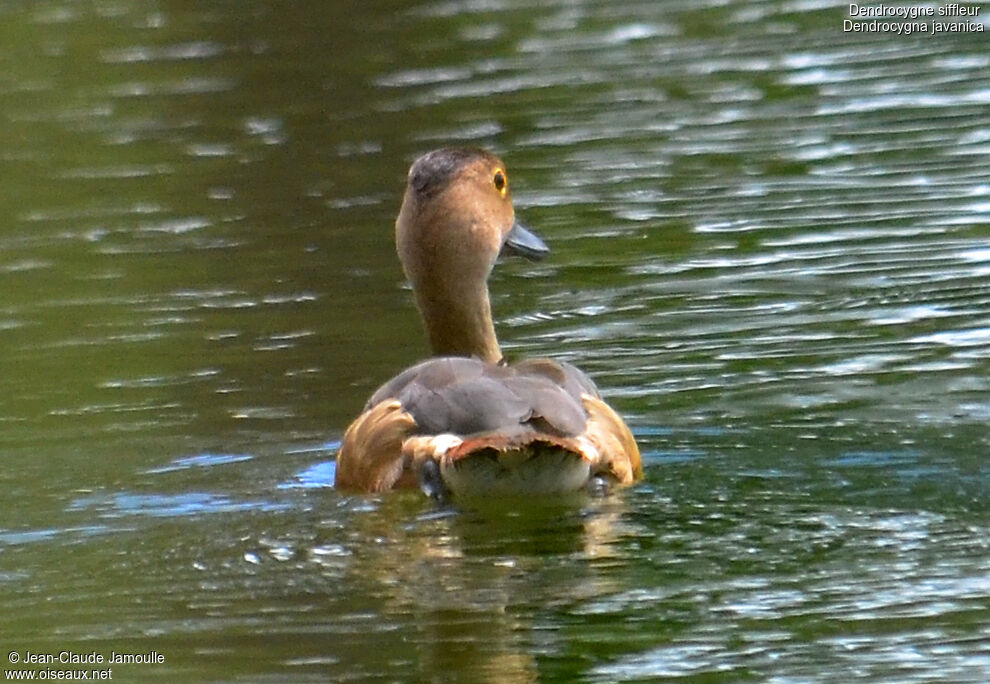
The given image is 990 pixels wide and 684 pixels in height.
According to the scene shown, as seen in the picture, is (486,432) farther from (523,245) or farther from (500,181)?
(523,245)

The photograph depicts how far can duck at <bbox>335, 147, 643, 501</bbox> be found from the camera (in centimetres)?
838

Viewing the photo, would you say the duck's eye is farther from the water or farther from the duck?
the water

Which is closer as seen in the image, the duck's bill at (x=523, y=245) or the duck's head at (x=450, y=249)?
the duck's head at (x=450, y=249)

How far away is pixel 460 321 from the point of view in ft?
33.6

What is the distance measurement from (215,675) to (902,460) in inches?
120

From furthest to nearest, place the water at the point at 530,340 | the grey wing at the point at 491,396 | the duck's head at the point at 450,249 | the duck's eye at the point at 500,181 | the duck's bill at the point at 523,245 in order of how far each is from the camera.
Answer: the duck's bill at the point at 523,245, the duck's eye at the point at 500,181, the duck's head at the point at 450,249, the grey wing at the point at 491,396, the water at the point at 530,340

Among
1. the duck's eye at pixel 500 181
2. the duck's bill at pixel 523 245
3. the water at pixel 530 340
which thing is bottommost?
the water at pixel 530 340

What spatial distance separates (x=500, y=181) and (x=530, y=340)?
122 cm

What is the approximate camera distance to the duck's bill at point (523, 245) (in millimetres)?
10820

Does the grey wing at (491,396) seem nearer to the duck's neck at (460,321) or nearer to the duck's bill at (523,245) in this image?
the duck's neck at (460,321)

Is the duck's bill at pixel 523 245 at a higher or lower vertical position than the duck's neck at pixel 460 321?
higher

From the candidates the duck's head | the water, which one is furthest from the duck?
the water

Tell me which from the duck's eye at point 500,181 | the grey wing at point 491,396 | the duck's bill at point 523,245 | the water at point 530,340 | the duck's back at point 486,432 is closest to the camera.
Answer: the water at point 530,340

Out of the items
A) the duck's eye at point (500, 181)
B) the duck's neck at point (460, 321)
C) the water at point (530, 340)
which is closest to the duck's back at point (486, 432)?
the water at point (530, 340)
